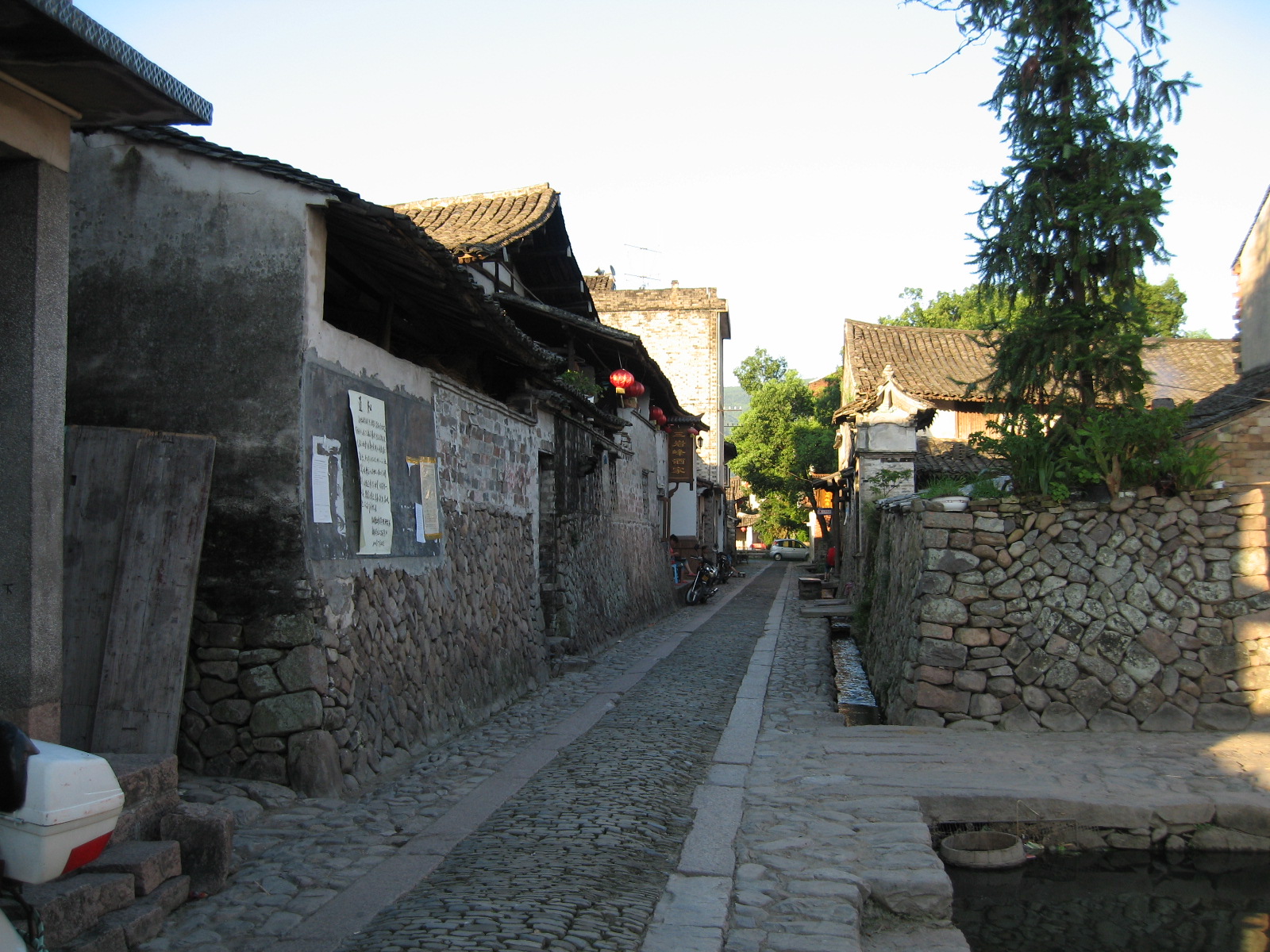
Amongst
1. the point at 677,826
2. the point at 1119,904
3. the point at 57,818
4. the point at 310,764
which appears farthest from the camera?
the point at 310,764

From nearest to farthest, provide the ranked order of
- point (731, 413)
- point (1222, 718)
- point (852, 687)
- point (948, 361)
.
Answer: point (1222, 718) < point (852, 687) < point (948, 361) < point (731, 413)

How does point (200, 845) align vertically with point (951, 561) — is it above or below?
below

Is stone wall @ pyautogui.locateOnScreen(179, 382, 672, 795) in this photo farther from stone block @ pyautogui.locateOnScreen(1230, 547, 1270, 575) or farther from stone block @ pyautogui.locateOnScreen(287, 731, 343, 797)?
stone block @ pyautogui.locateOnScreen(1230, 547, 1270, 575)

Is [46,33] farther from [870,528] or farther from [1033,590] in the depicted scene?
[870,528]

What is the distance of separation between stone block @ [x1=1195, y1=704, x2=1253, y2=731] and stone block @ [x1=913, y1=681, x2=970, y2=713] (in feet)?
6.22

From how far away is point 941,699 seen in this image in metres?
8.23

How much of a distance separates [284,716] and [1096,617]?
6469 mm

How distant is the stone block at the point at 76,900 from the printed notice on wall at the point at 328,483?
9.37 ft

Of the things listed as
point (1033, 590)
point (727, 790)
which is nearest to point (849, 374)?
point (1033, 590)

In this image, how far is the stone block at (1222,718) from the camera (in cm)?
801

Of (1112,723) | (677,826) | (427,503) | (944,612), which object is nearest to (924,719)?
(944,612)

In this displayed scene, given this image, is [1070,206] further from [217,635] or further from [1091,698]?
[217,635]

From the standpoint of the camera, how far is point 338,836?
5559 mm

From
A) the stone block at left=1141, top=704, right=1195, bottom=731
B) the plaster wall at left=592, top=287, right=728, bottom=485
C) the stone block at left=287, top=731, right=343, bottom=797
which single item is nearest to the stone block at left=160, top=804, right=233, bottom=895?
the stone block at left=287, top=731, right=343, bottom=797
